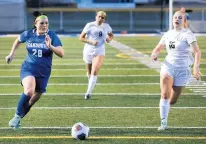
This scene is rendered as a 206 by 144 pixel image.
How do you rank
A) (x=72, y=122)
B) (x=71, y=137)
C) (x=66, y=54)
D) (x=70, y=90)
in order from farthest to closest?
1. (x=66, y=54)
2. (x=70, y=90)
3. (x=72, y=122)
4. (x=71, y=137)

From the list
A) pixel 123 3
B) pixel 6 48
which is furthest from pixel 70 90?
pixel 123 3

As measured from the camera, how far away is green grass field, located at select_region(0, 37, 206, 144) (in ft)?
36.6

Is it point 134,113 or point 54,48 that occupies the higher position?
point 54,48

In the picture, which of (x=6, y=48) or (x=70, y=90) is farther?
(x=6, y=48)

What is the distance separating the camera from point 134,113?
1373 centimetres

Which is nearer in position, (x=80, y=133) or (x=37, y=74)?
(x=80, y=133)

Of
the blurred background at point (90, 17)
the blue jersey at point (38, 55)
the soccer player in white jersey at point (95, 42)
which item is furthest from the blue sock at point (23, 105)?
the blurred background at point (90, 17)

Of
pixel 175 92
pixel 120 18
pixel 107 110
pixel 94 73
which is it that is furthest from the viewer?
pixel 120 18

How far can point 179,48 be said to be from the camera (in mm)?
11812

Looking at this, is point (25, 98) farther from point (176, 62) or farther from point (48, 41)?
point (176, 62)

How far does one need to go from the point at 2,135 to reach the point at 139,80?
28.9 feet

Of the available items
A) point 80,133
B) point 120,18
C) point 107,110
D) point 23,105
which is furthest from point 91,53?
point 120,18

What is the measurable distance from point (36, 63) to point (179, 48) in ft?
7.43

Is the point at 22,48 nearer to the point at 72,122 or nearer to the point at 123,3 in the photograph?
the point at 72,122
